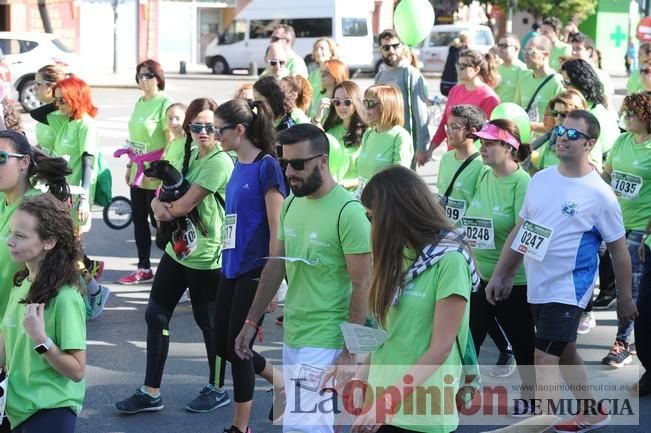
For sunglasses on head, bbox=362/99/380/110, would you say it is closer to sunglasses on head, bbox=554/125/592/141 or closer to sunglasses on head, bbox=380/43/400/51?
sunglasses on head, bbox=554/125/592/141

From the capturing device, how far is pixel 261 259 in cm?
545

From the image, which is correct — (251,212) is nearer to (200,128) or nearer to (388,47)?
(200,128)

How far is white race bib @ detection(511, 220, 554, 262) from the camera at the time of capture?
5.53m

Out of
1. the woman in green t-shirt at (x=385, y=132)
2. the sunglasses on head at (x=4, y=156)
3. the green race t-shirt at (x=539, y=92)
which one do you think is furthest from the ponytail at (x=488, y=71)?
the sunglasses on head at (x=4, y=156)

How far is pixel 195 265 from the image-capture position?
244 inches

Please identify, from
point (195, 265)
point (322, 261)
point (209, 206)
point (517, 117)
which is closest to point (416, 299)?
point (322, 261)

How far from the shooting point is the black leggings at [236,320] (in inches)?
214

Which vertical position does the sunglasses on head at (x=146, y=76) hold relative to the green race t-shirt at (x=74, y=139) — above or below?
above

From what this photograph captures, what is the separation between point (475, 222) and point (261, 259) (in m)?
1.46

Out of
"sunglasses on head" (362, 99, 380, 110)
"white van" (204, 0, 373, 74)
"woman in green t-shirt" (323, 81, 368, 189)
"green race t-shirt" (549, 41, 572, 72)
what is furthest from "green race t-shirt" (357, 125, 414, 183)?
"white van" (204, 0, 373, 74)

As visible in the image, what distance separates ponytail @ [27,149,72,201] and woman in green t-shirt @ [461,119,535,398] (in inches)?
91.2

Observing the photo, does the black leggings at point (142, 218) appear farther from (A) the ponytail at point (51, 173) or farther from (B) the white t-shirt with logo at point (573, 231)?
(B) the white t-shirt with logo at point (573, 231)

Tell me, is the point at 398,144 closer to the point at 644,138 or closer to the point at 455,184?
the point at 455,184

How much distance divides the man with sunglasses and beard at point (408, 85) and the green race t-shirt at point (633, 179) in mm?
2673
